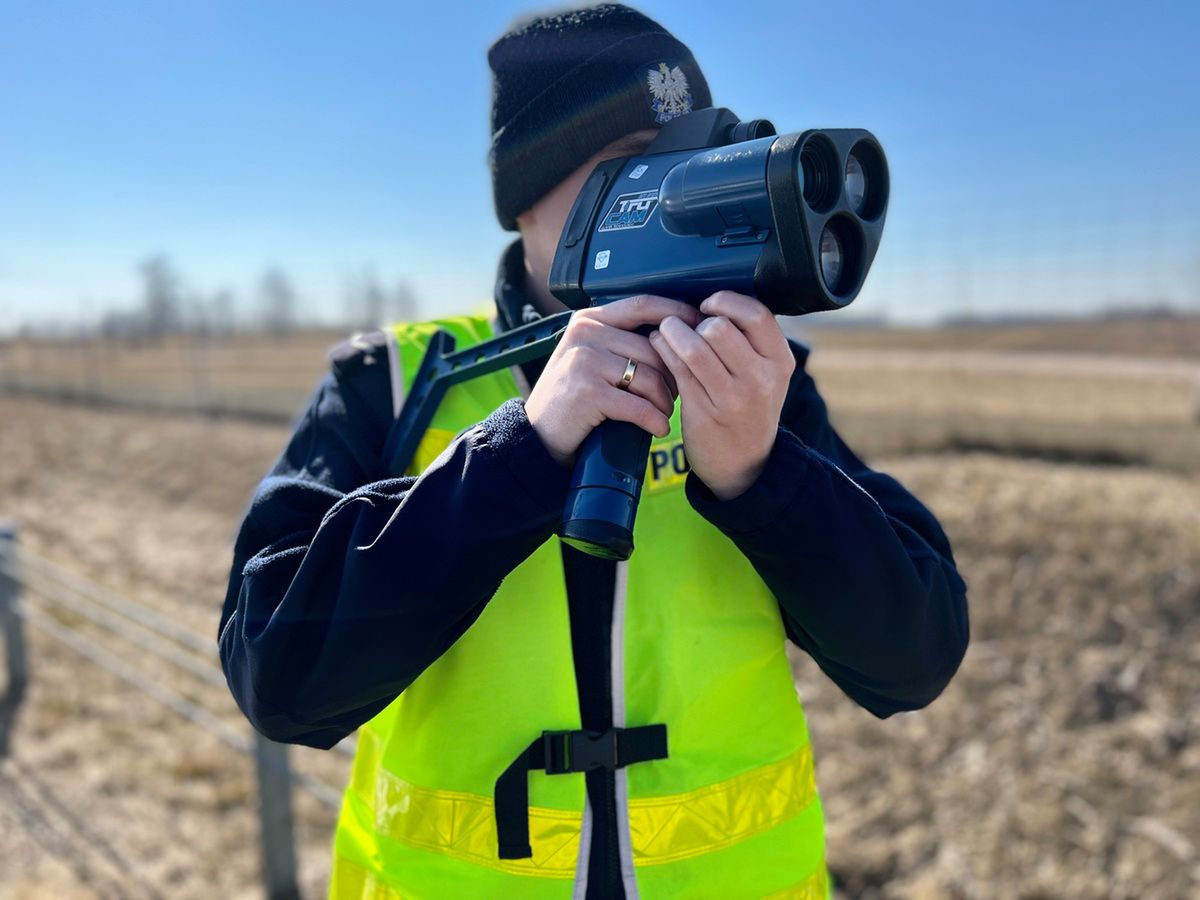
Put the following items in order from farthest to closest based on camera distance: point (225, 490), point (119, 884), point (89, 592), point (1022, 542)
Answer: point (225, 490), point (1022, 542), point (89, 592), point (119, 884)

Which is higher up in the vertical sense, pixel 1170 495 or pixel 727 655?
pixel 727 655

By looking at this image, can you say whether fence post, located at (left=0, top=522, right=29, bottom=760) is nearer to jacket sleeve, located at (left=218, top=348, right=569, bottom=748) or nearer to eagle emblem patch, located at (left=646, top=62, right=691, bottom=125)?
jacket sleeve, located at (left=218, top=348, right=569, bottom=748)

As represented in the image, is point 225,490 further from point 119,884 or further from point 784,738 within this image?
point 784,738

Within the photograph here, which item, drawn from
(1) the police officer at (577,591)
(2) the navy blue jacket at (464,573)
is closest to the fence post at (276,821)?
(1) the police officer at (577,591)

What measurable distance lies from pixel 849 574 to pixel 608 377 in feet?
1.29

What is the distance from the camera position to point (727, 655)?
4.63 ft

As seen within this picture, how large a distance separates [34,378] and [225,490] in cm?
2135

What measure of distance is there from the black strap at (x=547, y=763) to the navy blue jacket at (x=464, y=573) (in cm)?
20

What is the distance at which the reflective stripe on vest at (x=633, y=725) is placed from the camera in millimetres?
1359

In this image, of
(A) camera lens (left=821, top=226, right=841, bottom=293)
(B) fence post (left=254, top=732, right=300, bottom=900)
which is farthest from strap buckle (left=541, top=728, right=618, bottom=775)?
(B) fence post (left=254, top=732, right=300, bottom=900)

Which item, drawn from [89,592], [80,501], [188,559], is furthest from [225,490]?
[89,592]

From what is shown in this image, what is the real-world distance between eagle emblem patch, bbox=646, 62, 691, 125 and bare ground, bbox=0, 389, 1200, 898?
151 inches

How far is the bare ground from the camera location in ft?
14.2

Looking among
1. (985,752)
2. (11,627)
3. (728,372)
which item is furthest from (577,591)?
(11,627)
